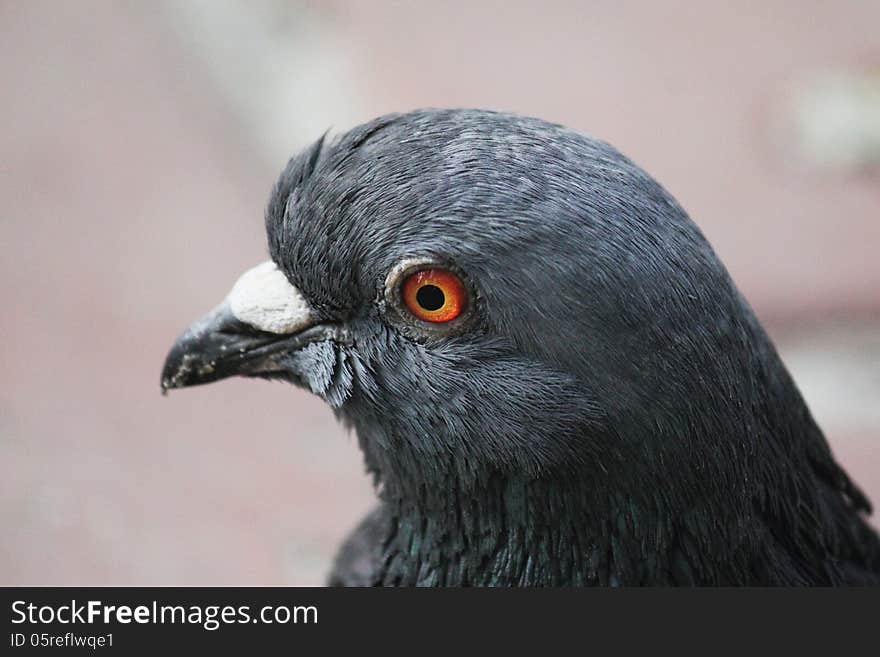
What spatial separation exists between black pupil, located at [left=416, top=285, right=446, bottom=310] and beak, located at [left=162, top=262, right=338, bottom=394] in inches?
4.3

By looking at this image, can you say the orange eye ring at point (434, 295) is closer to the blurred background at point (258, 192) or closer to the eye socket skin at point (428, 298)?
the eye socket skin at point (428, 298)

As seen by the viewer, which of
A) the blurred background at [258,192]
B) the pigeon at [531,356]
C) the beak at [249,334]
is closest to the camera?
the pigeon at [531,356]

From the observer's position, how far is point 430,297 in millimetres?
872

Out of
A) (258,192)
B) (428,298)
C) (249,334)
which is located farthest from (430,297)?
(258,192)

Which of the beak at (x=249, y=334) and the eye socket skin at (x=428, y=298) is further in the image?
the beak at (x=249, y=334)

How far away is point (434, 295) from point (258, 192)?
1029 mm

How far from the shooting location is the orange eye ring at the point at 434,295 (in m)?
0.86

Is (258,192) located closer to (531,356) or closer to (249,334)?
(249,334)

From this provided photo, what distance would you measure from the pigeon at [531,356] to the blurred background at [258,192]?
0.70 meters

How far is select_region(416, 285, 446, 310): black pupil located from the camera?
865 mm

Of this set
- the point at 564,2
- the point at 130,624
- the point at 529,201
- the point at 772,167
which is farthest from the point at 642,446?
the point at 564,2

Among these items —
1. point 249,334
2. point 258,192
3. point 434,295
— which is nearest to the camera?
point 434,295

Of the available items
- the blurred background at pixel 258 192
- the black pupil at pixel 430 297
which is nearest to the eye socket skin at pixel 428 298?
the black pupil at pixel 430 297

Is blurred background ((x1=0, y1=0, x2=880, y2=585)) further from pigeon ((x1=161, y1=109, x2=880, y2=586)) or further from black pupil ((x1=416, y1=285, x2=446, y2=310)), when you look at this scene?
black pupil ((x1=416, y1=285, x2=446, y2=310))
